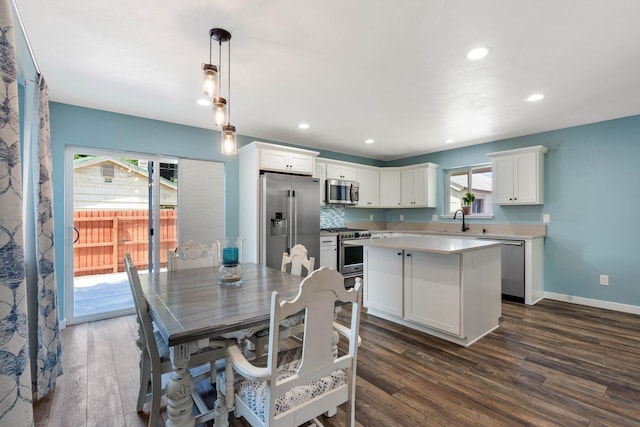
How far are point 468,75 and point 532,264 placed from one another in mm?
2860

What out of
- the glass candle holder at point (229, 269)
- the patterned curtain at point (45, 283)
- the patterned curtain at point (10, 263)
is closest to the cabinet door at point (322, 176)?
the glass candle holder at point (229, 269)

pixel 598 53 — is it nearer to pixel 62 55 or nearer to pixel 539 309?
pixel 539 309

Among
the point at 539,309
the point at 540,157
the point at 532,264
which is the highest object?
the point at 540,157

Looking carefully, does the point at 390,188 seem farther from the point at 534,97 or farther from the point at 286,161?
the point at 534,97

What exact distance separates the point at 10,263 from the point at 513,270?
4.94 meters

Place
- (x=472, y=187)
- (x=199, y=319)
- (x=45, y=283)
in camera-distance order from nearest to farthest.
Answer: (x=199, y=319), (x=45, y=283), (x=472, y=187)

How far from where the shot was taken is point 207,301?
1.59 m

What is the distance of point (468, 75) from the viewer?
260 cm

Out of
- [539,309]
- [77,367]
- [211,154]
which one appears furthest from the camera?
[211,154]

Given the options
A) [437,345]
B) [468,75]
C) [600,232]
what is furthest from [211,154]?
[600,232]

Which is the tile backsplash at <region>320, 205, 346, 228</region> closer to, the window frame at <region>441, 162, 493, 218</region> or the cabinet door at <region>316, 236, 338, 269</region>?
the cabinet door at <region>316, 236, 338, 269</region>

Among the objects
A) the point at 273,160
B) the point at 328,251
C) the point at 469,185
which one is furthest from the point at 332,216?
the point at 469,185

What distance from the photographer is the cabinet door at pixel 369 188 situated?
18.9ft

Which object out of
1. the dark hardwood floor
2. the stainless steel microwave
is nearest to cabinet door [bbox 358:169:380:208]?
the stainless steel microwave
